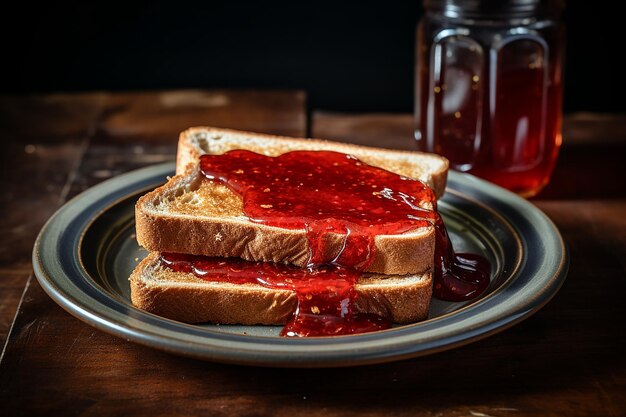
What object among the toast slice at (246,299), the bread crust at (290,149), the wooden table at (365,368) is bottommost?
the wooden table at (365,368)

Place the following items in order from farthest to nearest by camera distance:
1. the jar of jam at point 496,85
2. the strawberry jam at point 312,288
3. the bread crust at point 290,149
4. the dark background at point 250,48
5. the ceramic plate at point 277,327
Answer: the dark background at point 250,48 < the jar of jam at point 496,85 < the bread crust at point 290,149 < the strawberry jam at point 312,288 < the ceramic plate at point 277,327

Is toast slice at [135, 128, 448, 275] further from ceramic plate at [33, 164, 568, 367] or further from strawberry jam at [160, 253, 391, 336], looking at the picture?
ceramic plate at [33, 164, 568, 367]

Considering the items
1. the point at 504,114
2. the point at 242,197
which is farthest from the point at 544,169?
the point at 242,197

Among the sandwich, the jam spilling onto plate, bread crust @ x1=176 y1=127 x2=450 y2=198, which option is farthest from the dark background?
the sandwich

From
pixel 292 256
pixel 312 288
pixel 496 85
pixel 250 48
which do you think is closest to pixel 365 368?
pixel 312 288

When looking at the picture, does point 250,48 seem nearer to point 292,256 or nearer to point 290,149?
point 290,149

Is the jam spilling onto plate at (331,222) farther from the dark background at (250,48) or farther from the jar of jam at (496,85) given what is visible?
the dark background at (250,48)

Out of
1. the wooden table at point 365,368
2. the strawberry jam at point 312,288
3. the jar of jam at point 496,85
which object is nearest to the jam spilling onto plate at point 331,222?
the strawberry jam at point 312,288
